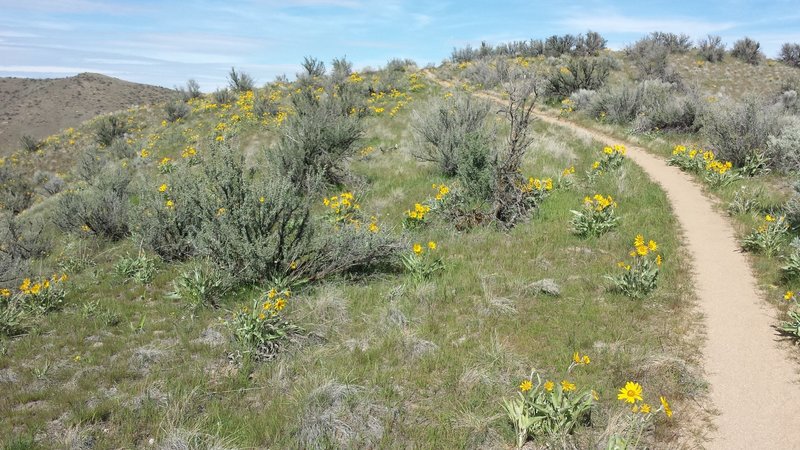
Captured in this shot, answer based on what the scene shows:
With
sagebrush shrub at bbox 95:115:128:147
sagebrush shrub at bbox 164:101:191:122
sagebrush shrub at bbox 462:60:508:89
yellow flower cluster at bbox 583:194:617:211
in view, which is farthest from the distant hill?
yellow flower cluster at bbox 583:194:617:211

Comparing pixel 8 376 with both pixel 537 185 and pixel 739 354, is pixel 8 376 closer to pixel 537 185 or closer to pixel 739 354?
pixel 739 354

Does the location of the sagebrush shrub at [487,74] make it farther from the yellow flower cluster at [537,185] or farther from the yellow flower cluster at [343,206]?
the yellow flower cluster at [343,206]

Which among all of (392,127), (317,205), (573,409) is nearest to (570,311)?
(573,409)

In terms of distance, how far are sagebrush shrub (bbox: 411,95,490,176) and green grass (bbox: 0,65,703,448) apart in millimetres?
4349

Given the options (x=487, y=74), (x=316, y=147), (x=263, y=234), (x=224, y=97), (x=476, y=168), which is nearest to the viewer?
(x=263, y=234)

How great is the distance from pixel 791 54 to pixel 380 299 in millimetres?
37320

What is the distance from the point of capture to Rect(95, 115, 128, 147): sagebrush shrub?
21.4m

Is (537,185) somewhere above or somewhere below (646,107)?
below

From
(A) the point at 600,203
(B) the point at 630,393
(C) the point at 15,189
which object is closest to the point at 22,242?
(A) the point at 600,203

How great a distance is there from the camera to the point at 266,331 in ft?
16.0

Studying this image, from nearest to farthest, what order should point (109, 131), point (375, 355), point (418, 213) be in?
point (375, 355) < point (418, 213) < point (109, 131)

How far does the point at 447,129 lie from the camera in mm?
12141

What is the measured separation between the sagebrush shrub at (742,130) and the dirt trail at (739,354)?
175 inches

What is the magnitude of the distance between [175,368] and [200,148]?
13484 millimetres
